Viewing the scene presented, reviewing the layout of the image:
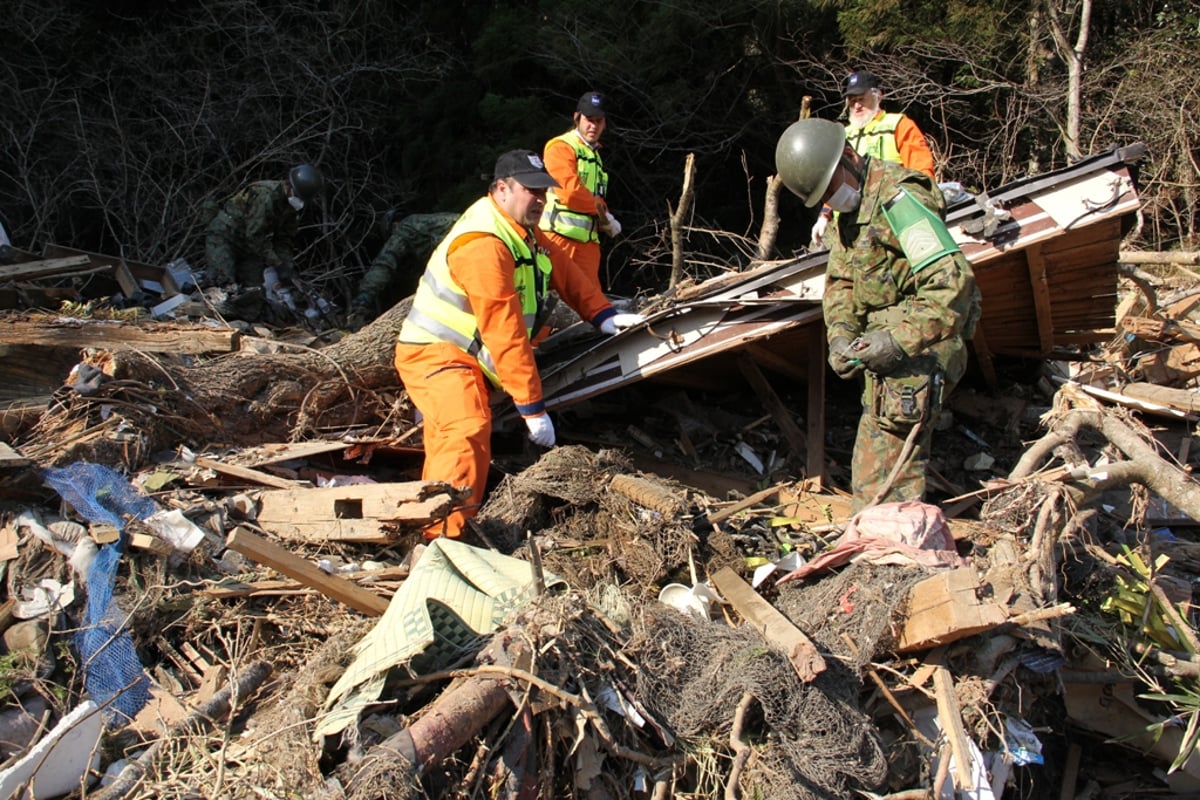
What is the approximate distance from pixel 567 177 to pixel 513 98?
452cm

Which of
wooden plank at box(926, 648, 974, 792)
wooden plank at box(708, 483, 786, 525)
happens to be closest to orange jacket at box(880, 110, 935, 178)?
wooden plank at box(708, 483, 786, 525)

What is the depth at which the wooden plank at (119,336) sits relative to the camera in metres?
4.61

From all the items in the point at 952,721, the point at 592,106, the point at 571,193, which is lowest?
the point at 952,721

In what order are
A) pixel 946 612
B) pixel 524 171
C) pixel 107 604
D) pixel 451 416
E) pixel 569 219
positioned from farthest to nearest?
pixel 569 219, pixel 524 171, pixel 451 416, pixel 107 604, pixel 946 612

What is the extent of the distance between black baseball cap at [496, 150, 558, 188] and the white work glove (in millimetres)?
811

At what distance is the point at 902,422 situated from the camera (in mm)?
4047

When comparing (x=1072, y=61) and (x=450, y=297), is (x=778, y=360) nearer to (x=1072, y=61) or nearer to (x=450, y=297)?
(x=450, y=297)

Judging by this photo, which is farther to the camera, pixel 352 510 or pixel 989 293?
pixel 989 293

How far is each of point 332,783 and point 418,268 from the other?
7.03m

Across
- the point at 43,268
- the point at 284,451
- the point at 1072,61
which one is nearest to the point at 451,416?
the point at 284,451

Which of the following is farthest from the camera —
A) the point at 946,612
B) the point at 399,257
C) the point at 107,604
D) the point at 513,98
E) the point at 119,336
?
the point at 513,98

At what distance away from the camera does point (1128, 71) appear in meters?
9.45

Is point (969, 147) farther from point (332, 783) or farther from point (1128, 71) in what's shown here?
point (332, 783)

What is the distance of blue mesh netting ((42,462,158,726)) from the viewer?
3184 mm
